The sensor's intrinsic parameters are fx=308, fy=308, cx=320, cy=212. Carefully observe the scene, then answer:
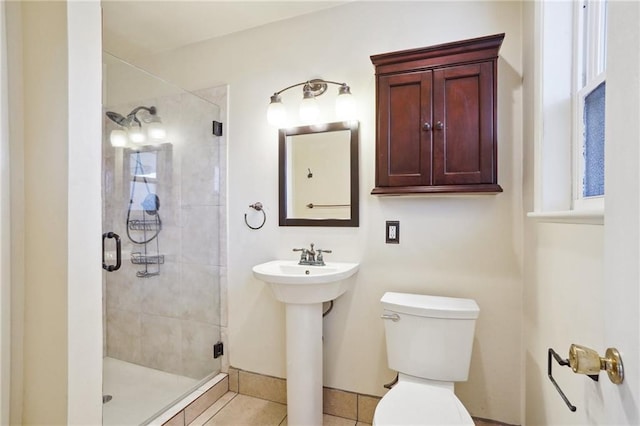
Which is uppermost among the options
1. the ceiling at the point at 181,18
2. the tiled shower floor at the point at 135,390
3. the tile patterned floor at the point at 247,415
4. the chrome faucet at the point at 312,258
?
the ceiling at the point at 181,18

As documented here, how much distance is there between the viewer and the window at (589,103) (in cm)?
103

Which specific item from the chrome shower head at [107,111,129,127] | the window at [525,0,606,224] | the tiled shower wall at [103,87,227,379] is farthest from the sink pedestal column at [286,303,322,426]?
the chrome shower head at [107,111,129,127]

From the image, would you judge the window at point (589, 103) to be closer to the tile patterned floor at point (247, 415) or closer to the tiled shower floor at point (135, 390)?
the tile patterned floor at point (247, 415)

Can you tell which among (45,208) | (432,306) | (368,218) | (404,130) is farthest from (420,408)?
(45,208)

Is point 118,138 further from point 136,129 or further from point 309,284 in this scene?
point 309,284

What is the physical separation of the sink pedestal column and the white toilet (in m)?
0.42

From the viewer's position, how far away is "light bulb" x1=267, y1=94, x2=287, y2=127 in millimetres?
1902

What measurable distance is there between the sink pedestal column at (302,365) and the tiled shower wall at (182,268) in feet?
2.42

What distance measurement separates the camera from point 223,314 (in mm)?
2191

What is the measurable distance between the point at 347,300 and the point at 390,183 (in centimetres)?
76

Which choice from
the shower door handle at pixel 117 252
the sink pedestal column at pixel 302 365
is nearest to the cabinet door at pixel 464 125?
the sink pedestal column at pixel 302 365

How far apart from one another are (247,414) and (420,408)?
115 cm

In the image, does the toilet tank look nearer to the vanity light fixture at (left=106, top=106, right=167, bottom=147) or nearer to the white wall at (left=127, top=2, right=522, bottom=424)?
the white wall at (left=127, top=2, right=522, bottom=424)

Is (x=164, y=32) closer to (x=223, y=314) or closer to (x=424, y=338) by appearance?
(x=223, y=314)
